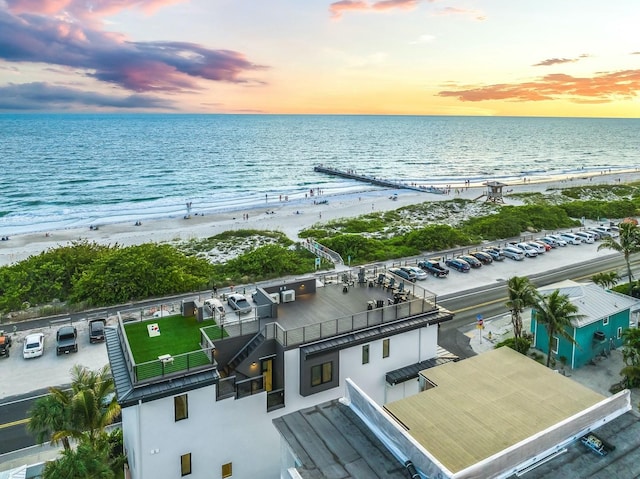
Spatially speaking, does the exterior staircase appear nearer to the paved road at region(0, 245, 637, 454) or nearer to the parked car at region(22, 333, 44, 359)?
the paved road at region(0, 245, 637, 454)

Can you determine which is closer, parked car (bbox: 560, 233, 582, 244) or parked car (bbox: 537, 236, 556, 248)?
parked car (bbox: 537, 236, 556, 248)

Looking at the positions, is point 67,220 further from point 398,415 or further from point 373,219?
point 398,415

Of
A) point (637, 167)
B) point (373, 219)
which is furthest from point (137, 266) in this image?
point (637, 167)

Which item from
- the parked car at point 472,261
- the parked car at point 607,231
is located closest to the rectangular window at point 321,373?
the parked car at point 472,261

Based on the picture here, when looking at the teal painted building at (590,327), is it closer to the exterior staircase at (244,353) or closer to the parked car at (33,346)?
the exterior staircase at (244,353)

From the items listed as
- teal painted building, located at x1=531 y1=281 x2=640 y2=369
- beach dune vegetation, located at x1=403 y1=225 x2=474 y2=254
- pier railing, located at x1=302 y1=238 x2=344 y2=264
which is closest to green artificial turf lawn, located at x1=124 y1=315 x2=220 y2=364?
teal painted building, located at x1=531 y1=281 x2=640 y2=369

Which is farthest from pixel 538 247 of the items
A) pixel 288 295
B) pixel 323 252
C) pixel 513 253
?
pixel 288 295
